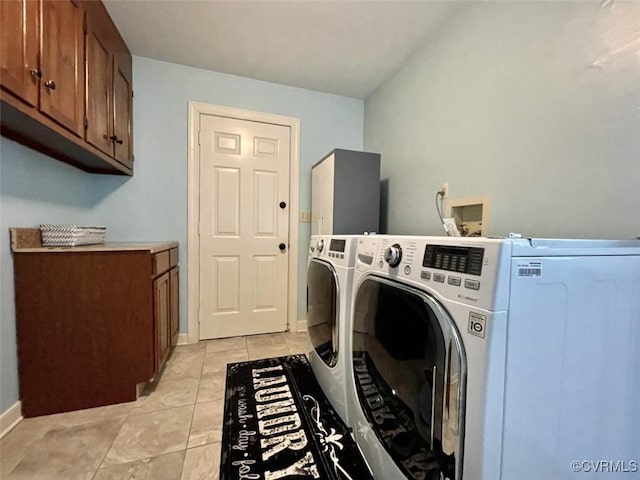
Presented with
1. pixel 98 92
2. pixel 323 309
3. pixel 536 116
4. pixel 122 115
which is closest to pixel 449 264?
pixel 323 309

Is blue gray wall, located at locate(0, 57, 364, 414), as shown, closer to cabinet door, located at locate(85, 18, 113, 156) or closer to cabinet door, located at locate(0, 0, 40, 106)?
cabinet door, located at locate(85, 18, 113, 156)

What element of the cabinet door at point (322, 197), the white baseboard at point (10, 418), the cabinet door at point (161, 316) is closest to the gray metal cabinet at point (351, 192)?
the cabinet door at point (322, 197)

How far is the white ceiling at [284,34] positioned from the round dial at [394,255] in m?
1.59

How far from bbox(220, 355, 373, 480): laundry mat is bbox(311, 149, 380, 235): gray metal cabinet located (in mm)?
1156

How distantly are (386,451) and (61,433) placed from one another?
5.12ft

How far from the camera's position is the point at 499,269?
58cm

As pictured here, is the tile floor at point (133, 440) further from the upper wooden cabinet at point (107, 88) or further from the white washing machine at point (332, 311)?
the upper wooden cabinet at point (107, 88)

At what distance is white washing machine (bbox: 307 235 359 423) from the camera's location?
49.1 inches

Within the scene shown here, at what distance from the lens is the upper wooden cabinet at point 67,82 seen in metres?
1.01

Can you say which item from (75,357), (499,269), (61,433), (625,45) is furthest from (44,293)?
(625,45)

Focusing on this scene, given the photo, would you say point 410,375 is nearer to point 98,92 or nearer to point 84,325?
point 84,325

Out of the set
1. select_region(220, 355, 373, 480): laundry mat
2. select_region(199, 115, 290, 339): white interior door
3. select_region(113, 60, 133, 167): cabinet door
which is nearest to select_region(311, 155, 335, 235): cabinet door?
select_region(199, 115, 290, 339): white interior door

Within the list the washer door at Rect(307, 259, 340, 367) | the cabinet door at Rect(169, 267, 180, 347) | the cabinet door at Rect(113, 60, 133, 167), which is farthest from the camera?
the cabinet door at Rect(169, 267, 180, 347)
